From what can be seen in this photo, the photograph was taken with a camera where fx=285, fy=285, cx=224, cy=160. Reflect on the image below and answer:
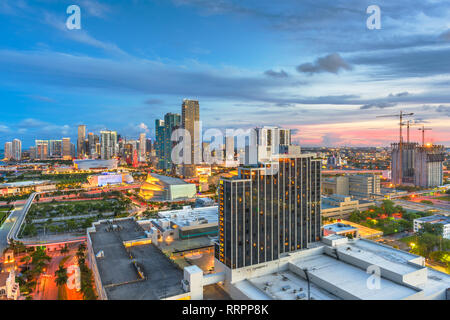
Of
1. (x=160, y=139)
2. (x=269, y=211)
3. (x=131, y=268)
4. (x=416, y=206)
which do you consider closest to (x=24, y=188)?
(x=160, y=139)

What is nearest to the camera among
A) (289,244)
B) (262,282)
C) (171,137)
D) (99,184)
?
(262,282)

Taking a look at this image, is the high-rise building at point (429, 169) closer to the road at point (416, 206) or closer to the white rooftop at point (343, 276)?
the road at point (416, 206)

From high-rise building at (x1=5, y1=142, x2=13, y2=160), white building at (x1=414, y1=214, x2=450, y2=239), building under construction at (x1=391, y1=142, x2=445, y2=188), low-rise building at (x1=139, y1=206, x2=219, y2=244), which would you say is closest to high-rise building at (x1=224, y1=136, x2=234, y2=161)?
building under construction at (x1=391, y1=142, x2=445, y2=188)

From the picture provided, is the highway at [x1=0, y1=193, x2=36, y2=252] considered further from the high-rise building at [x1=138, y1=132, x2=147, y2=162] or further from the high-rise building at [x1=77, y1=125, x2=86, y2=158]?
the high-rise building at [x1=77, y1=125, x2=86, y2=158]

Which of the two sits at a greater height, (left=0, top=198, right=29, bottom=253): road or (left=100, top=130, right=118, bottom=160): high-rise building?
(left=100, top=130, right=118, bottom=160): high-rise building

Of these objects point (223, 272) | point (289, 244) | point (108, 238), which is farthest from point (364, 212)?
point (108, 238)
